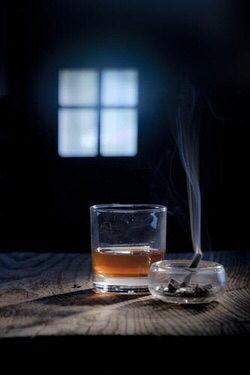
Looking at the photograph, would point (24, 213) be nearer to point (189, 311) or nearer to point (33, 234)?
point (33, 234)

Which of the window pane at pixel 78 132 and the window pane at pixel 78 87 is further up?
the window pane at pixel 78 87

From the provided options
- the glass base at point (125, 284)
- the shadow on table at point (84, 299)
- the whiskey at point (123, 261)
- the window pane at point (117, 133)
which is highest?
the window pane at point (117, 133)

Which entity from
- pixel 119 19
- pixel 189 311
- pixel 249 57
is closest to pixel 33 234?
pixel 119 19

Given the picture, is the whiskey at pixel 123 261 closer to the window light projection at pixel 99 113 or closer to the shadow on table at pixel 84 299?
the shadow on table at pixel 84 299

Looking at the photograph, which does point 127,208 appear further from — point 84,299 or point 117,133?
point 117,133

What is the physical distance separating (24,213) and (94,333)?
3960 millimetres

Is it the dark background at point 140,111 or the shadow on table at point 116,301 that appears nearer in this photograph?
the shadow on table at point 116,301

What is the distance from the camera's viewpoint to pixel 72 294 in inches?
43.9

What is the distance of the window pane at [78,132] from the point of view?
4.52 m

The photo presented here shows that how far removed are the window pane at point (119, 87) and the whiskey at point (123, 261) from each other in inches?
137

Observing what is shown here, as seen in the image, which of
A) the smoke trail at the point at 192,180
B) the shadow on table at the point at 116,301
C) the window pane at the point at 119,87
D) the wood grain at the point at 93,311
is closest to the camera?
the wood grain at the point at 93,311

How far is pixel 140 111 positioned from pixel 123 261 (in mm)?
3514

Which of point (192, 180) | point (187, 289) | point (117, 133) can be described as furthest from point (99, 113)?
point (187, 289)

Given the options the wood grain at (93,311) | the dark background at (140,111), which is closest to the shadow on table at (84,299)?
the wood grain at (93,311)
